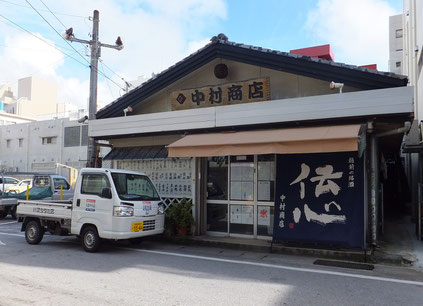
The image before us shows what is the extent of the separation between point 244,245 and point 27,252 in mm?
5422

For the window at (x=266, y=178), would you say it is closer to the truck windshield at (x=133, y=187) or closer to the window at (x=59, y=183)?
the truck windshield at (x=133, y=187)

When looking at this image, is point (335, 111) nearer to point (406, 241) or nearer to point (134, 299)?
point (406, 241)

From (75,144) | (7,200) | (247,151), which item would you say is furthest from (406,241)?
(75,144)

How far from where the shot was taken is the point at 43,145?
3534 centimetres

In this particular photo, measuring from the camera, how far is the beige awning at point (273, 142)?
713 cm

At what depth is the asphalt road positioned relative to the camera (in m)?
5.10

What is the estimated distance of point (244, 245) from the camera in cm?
870

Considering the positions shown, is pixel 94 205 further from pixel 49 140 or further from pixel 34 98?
pixel 34 98

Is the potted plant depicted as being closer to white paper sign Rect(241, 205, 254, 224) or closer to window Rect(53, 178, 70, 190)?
white paper sign Rect(241, 205, 254, 224)

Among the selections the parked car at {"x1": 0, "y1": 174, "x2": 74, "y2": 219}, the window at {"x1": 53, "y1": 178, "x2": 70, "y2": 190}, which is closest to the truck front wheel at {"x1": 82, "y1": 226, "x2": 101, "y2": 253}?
the parked car at {"x1": 0, "y1": 174, "x2": 74, "y2": 219}

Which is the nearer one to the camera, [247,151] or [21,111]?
[247,151]

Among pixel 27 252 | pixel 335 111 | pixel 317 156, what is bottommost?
pixel 27 252

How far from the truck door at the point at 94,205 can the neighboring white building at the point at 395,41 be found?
4423 cm

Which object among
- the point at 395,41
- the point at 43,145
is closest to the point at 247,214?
the point at 43,145
